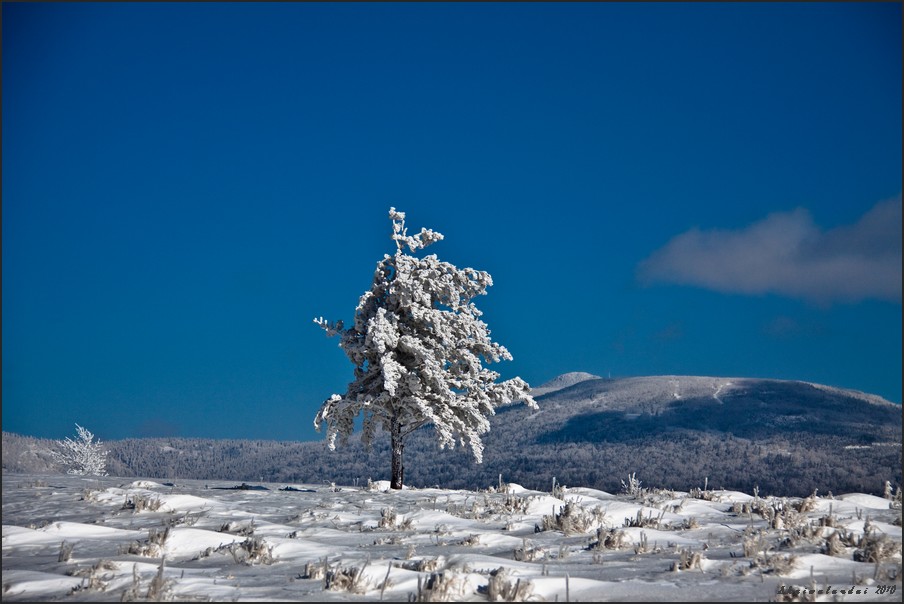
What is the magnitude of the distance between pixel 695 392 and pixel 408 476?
56.2 m

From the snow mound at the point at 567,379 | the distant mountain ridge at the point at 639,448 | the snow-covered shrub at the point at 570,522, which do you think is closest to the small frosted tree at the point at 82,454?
the distant mountain ridge at the point at 639,448

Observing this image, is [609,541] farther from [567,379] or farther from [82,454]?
[567,379]

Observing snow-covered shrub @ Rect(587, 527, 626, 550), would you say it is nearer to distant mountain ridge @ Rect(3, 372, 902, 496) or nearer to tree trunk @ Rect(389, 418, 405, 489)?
tree trunk @ Rect(389, 418, 405, 489)

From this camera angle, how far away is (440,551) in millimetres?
8211

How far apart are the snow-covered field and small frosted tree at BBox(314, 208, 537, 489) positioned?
5.18 meters

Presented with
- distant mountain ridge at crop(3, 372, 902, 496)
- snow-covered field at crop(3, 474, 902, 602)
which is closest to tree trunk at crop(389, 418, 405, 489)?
snow-covered field at crop(3, 474, 902, 602)

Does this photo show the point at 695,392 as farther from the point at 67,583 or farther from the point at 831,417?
the point at 67,583

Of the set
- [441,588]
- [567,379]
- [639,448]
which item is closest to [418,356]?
[441,588]

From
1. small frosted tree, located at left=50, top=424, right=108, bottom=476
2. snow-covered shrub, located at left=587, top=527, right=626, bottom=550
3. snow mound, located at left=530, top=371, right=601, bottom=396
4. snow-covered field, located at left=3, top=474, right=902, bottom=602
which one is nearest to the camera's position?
snow-covered field, located at left=3, top=474, right=902, bottom=602

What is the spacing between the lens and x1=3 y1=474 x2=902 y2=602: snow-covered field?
6.17 m

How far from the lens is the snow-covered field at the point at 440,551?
6.17 m

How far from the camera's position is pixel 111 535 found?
9031 mm

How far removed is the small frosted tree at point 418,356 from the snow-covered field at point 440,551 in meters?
5.18

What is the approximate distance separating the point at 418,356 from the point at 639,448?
7212cm
